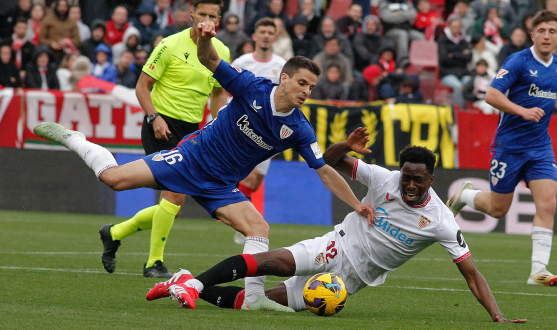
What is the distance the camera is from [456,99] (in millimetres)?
16719

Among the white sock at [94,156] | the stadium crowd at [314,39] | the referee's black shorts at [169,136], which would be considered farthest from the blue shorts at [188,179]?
the stadium crowd at [314,39]

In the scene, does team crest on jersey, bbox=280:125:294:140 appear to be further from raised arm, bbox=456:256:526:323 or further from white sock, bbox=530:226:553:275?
white sock, bbox=530:226:553:275

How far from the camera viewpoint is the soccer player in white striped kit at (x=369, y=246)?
5.55 meters

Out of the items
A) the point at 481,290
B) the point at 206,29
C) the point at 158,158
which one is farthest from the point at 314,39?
the point at 481,290

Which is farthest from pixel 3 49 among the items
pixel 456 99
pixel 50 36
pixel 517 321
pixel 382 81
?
pixel 517 321

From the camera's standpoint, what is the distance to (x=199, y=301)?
613 centimetres

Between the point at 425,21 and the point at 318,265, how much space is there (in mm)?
13564

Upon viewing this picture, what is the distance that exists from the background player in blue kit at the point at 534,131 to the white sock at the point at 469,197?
22.4 inches

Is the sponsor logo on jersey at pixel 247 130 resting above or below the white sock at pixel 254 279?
above

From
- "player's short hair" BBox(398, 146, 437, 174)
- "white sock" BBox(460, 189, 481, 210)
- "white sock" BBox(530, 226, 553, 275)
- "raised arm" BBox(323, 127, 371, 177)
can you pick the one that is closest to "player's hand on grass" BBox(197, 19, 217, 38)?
"raised arm" BBox(323, 127, 371, 177)

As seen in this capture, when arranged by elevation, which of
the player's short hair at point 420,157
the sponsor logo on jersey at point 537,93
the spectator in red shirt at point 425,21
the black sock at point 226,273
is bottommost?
the black sock at point 226,273

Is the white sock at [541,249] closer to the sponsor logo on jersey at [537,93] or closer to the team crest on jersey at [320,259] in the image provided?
the sponsor logo on jersey at [537,93]

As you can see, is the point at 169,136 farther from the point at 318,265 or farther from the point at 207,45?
the point at 318,265

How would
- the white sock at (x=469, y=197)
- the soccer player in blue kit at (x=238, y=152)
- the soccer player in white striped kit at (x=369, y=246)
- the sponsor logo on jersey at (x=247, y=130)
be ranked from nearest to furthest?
the soccer player in white striped kit at (x=369, y=246) → the soccer player in blue kit at (x=238, y=152) → the sponsor logo on jersey at (x=247, y=130) → the white sock at (x=469, y=197)
